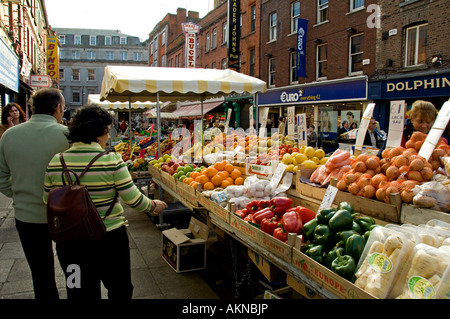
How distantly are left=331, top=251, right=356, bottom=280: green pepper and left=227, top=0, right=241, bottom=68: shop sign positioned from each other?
23.0 metres

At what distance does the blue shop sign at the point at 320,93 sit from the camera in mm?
16109

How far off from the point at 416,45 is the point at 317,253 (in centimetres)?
1411

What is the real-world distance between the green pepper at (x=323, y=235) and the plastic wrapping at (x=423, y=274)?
0.62 metres

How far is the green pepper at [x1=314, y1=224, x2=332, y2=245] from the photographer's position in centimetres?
247

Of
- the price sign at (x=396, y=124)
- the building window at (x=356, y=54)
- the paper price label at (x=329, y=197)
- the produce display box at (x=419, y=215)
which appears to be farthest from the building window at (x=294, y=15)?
the produce display box at (x=419, y=215)

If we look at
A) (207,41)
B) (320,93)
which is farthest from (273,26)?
(207,41)

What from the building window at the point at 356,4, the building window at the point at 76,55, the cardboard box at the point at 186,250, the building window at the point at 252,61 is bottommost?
the cardboard box at the point at 186,250

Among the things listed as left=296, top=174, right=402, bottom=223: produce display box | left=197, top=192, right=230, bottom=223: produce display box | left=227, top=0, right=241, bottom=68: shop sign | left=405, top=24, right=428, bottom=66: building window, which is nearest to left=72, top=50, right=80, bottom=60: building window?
left=227, top=0, right=241, bottom=68: shop sign

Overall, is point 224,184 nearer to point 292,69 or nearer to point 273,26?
point 292,69

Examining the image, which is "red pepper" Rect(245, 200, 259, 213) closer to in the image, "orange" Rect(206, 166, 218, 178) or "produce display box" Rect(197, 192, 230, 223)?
"produce display box" Rect(197, 192, 230, 223)

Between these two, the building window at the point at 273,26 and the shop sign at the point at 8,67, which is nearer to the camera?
the shop sign at the point at 8,67

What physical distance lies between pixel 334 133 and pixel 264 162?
14086mm

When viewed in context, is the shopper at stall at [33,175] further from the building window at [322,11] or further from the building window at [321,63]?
the building window at [322,11]
